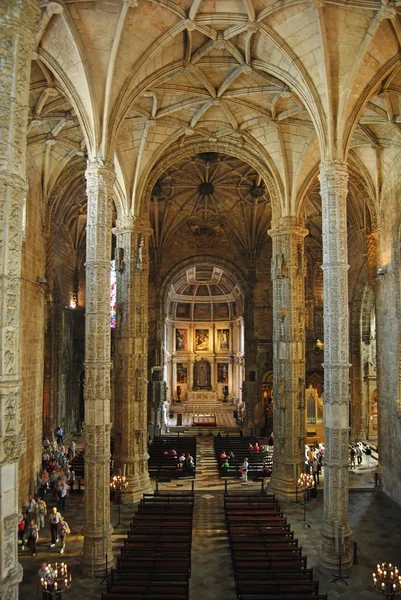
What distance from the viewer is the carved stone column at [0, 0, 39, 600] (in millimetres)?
7125

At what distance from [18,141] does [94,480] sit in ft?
34.0

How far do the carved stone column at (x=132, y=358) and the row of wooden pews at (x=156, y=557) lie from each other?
11.9 ft

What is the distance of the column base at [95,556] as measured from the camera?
14367 millimetres

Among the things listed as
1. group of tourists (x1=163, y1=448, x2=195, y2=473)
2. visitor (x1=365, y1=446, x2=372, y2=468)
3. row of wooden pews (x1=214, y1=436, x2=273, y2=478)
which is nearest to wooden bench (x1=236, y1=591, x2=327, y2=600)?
row of wooden pews (x1=214, y1=436, x2=273, y2=478)

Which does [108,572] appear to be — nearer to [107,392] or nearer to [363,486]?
[107,392]

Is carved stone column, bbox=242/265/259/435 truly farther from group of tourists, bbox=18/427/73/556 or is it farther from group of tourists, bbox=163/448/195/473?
group of tourists, bbox=18/427/73/556

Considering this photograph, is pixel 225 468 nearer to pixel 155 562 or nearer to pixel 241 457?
pixel 241 457

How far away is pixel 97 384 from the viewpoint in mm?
14883

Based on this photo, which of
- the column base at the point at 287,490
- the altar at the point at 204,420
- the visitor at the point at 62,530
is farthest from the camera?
the altar at the point at 204,420

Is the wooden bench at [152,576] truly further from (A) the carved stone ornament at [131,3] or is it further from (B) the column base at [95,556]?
(A) the carved stone ornament at [131,3]

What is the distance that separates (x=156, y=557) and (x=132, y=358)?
9.66 m

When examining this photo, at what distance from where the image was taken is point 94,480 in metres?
14.7

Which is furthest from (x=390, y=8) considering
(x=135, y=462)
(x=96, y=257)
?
(x=135, y=462)

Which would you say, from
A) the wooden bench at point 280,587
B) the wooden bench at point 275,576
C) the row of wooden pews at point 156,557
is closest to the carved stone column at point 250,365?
the row of wooden pews at point 156,557
